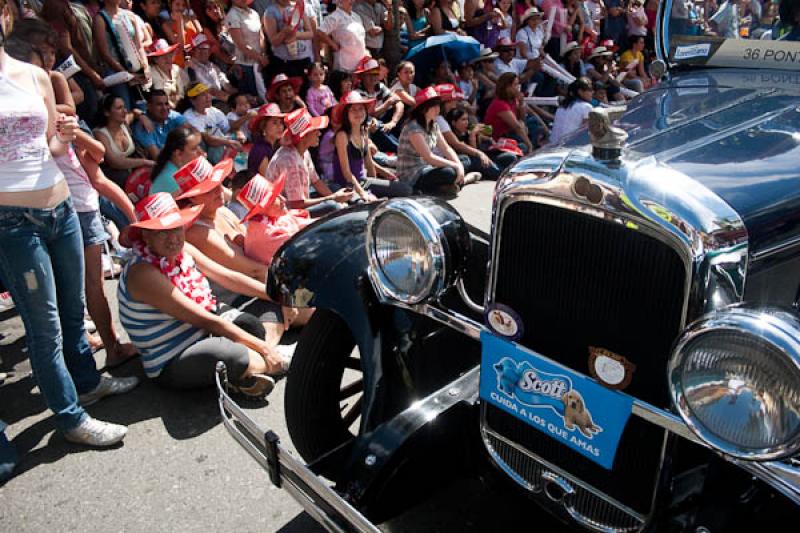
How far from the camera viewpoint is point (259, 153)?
18.1 feet

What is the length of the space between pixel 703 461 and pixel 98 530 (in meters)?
2.05

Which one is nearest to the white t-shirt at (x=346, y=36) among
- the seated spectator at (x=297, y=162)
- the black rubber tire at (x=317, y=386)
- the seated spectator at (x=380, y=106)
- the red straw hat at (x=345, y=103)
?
the seated spectator at (x=380, y=106)

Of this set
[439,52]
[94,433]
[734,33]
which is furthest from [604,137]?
[439,52]

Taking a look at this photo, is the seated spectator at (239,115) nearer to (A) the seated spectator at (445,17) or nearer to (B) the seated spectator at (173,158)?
(B) the seated spectator at (173,158)

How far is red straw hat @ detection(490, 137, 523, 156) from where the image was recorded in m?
7.73

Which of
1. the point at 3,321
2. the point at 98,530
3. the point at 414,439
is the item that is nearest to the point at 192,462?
the point at 98,530

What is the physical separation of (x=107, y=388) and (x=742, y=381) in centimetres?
276

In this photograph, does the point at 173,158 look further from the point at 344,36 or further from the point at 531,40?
the point at 531,40

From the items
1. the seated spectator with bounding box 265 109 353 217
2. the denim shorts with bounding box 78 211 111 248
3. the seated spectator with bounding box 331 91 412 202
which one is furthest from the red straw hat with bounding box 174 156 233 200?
the seated spectator with bounding box 331 91 412 202

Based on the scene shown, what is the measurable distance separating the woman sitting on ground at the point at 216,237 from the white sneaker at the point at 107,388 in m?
0.69

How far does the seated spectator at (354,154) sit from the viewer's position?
19.3 feet

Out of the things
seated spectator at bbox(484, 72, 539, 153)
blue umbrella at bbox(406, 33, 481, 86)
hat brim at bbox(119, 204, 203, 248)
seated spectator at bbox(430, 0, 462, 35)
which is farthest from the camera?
seated spectator at bbox(430, 0, 462, 35)

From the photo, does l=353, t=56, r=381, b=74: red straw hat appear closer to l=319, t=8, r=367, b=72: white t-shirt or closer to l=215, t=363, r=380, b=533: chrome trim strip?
l=319, t=8, r=367, b=72: white t-shirt

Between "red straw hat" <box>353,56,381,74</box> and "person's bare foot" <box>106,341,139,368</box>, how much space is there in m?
4.76
